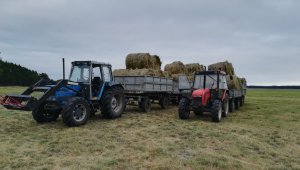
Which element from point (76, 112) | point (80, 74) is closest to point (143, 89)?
point (80, 74)

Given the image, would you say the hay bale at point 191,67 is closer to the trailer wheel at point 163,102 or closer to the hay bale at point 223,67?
the hay bale at point 223,67

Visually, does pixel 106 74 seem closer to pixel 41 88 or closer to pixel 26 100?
pixel 41 88

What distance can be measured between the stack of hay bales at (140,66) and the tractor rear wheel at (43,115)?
4327 mm

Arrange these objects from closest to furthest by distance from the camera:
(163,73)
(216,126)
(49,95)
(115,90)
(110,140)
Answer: (110,140)
(49,95)
(216,126)
(115,90)
(163,73)

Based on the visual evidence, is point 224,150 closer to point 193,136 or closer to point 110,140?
point 193,136

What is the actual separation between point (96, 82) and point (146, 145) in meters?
4.16

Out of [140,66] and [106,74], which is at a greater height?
[140,66]

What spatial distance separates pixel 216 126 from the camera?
32.3 feet

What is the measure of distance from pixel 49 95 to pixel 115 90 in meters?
2.76

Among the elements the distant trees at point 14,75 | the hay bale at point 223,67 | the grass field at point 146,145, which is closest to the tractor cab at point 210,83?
the grass field at point 146,145

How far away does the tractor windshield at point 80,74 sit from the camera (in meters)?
9.98

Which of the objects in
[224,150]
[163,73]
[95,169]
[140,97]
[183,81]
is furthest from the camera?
[183,81]

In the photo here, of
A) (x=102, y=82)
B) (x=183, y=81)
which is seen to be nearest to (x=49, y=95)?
(x=102, y=82)

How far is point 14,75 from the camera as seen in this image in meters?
58.9
